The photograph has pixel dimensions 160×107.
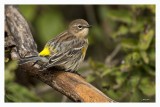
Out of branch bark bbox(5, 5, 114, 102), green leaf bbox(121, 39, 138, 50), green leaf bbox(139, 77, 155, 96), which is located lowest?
green leaf bbox(139, 77, 155, 96)

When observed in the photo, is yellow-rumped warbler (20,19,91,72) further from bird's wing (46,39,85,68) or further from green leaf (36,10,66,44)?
green leaf (36,10,66,44)

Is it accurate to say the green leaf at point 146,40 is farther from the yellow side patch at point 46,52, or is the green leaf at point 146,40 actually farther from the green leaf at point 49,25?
the green leaf at point 49,25

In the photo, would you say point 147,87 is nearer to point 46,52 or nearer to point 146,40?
point 146,40

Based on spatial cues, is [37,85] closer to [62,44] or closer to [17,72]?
[17,72]

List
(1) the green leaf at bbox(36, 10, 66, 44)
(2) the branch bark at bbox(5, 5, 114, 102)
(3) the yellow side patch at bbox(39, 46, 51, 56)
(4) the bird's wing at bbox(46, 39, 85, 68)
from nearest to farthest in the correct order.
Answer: (2) the branch bark at bbox(5, 5, 114, 102) → (4) the bird's wing at bbox(46, 39, 85, 68) → (3) the yellow side patch at bbox(39, 46, 51, 56) → (1) the green leaf at bbox(36, 10, 66, 44)

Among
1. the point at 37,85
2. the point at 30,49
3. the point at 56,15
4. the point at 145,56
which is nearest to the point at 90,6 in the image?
the point at 56,15

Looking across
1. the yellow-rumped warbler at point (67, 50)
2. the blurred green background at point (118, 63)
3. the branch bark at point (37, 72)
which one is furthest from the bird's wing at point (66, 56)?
the blurred green background at point (118, 63)

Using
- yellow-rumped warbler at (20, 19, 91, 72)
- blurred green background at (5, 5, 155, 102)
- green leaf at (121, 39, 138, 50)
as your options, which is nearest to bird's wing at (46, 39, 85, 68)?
yellow-rumped warbler at (20, 19, 91, 72)
